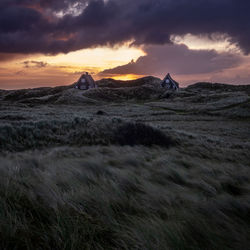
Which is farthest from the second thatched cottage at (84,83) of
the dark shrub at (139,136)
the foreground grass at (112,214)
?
the foreground grass at (112,214)

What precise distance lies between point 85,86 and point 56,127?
270ft

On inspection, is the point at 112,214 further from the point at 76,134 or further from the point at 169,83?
the point at 169,83

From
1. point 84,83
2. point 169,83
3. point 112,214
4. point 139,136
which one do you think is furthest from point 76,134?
point 169,83

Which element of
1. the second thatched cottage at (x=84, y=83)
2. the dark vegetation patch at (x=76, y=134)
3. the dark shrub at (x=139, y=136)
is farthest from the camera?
the second thatched cottage at (x=84, y=83)

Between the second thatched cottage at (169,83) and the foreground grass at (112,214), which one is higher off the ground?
the second thatched cottage at (169,83)

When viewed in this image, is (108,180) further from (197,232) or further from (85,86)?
(85,86)

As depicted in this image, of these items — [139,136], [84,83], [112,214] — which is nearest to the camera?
[112,214]

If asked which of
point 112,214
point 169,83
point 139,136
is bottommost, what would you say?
point 139,136

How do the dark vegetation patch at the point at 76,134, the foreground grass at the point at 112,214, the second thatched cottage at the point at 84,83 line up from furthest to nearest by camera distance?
the second thatched cottage at the point at 84,83, the dark vegetation patch at the point at 76,134, the foreground grass at the point at 112,214

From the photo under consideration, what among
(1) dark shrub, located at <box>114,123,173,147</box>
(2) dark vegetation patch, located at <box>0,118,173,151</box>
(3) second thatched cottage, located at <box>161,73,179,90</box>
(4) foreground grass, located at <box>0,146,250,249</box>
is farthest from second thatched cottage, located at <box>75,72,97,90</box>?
(4) foreground grass, located at <box>0,146,250,249</box>

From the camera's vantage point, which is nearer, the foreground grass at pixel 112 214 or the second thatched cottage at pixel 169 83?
the foreground grass at pixel 112 214

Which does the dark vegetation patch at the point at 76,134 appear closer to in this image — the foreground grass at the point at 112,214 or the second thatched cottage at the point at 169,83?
the foreground grass at the point at 112,214

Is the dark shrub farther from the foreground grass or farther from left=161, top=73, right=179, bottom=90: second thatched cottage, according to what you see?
left=161, top=73, right=179, bottom=90: second thatched cottage

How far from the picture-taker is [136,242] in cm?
189
